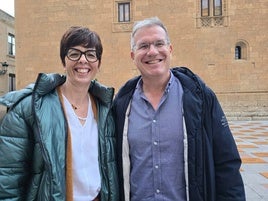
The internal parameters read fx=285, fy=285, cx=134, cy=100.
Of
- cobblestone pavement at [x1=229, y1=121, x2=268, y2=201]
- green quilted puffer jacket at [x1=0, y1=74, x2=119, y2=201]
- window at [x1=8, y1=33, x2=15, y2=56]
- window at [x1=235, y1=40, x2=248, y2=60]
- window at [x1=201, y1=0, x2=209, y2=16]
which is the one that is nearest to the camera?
green quilted puffer jacket at [x1=0, y1=74, x2=119, y2=201]

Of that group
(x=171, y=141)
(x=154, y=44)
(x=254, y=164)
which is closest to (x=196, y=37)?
(x=254, y=164)

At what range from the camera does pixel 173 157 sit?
5.84 feet

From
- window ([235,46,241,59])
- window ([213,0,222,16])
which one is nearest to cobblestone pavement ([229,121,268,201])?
window ([235,46,241,59])

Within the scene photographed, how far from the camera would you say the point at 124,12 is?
15609 mm

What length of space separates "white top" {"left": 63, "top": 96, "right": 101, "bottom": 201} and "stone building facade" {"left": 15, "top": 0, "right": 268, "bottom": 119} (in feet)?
43.0

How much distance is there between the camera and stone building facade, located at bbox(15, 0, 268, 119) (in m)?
14.1

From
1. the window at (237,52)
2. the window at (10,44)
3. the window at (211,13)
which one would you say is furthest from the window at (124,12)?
the window at (10,44)

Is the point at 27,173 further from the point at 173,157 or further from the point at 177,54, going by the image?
the point at 177,54

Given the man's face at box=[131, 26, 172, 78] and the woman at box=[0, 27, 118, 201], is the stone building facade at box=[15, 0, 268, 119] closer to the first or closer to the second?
the man's face at box=[131, 26, 172, 78]

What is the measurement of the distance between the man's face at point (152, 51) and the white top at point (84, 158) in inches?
20.6

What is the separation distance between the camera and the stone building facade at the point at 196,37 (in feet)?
46.4

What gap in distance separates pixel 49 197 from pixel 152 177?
628 mm

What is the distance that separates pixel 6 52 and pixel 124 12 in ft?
47.1

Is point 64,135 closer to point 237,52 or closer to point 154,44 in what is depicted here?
point 154,44
